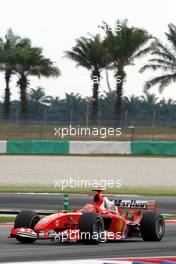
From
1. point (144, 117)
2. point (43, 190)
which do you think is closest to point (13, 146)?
point (144, 117)

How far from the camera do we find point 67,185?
32406 mm

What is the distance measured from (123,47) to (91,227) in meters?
36.7

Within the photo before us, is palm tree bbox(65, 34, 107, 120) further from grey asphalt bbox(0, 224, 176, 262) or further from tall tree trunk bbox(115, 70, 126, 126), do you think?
grey asphalt bbox(0, 224, 176, 262)

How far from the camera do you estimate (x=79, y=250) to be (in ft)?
44.6

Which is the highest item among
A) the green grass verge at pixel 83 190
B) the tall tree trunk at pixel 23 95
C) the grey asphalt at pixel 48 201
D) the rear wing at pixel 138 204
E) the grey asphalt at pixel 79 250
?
the tall tree trunk at pixel 23 95

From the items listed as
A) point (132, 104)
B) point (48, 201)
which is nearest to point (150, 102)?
point (132, 104)

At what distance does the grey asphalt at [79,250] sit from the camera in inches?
498

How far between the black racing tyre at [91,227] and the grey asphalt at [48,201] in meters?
7.77

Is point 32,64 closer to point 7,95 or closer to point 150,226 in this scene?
point 7,95

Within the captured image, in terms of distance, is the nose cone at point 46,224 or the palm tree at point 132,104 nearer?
the nose cone at point 46,224

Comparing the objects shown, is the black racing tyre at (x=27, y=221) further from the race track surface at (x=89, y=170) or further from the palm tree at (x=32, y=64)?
the palm tree at (x=32, y=64)

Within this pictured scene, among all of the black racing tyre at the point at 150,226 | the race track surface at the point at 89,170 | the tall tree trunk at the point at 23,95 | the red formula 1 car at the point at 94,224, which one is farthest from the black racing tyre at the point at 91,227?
the tall tree trunk at the point at 23,95

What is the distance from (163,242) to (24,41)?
4716cm

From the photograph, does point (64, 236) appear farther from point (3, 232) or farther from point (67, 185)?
point (67, 185)
